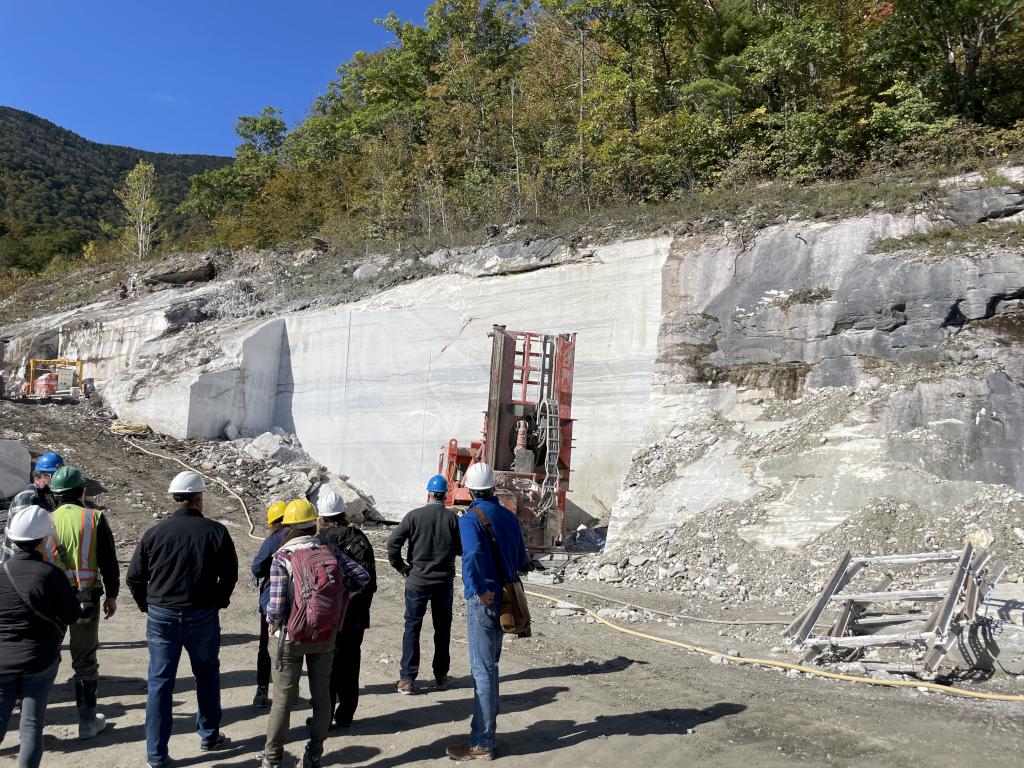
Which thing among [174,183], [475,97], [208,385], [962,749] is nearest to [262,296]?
[208,385]

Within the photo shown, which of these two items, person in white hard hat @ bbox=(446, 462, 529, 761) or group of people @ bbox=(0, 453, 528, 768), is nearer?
group of people @ bbox=(0, 453, 528, 768)

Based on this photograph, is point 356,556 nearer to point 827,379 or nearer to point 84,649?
point 84,649

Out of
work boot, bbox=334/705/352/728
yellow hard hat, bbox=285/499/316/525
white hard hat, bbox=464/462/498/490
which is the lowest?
work boot, bbox=334/705/352/728

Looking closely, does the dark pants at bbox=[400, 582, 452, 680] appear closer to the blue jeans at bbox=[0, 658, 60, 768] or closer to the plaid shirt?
the plaid shirt

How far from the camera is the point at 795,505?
9961 mm

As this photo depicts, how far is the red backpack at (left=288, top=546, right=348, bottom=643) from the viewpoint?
389cm

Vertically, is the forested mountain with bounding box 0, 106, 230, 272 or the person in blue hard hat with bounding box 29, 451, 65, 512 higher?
the forested mountain with bounding box 0, 106, 230, 272

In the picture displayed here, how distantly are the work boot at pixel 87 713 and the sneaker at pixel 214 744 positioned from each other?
72cm

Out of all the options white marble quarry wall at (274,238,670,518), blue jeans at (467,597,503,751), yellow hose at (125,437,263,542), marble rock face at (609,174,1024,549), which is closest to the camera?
A: blue jeans at (467,597,503,751)

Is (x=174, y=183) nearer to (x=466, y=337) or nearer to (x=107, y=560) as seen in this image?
(x=466, y=337)

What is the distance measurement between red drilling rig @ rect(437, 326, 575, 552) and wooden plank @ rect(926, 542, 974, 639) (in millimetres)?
6091

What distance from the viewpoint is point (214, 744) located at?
4.50m

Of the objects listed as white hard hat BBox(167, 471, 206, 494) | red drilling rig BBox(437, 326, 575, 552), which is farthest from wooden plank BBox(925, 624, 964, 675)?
red drilling rig BBox(437, 326, 575, 552)

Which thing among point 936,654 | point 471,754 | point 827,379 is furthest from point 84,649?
point 827,379
